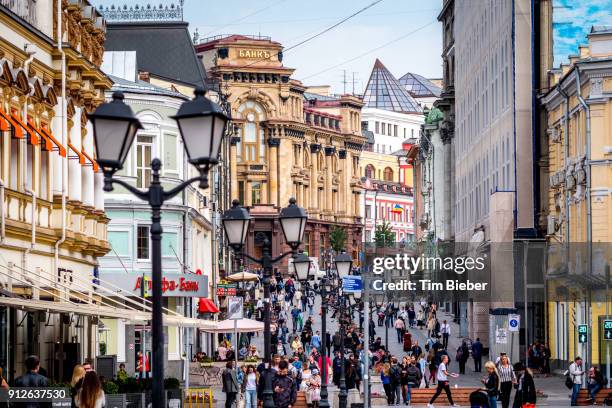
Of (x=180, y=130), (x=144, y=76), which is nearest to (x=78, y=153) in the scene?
(x=180, y=130)

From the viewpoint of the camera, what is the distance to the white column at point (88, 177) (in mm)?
38062

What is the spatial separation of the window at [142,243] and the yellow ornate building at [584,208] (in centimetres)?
1512

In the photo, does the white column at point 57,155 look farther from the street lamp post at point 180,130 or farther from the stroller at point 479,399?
the street lamp post at point 180,130

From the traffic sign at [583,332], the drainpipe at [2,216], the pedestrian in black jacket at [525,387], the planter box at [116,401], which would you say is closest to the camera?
the planter box at [116,401]

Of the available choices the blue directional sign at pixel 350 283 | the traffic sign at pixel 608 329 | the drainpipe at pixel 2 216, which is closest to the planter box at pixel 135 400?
the drainpipe at pixel 2 216

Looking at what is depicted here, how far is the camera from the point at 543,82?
211 feet

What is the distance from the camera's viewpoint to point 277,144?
16625cm

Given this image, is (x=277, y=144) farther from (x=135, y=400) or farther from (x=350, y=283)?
(x=135, y=400)

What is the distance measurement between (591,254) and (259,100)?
365ft

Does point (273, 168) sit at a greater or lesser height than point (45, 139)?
greater

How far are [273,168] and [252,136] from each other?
410 cm

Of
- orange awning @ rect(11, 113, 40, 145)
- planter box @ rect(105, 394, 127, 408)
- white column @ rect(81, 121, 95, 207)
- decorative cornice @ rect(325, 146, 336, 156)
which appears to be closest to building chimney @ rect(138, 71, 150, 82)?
white column @ rect(81, 121, 95, 207)

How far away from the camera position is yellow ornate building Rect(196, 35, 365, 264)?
159375mm

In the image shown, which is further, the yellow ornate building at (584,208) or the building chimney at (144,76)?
the building chimney at (144,76)
